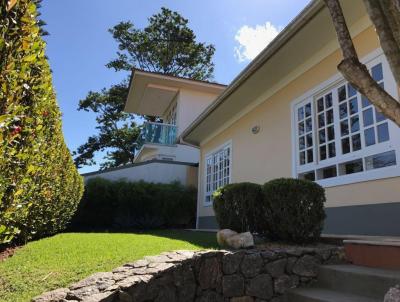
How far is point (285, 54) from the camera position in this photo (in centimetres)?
765

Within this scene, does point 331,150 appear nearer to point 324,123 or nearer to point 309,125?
point 324,123

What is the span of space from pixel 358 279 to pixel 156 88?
1577cm

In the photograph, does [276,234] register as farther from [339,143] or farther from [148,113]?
[148,113]

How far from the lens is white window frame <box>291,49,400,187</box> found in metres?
5.58

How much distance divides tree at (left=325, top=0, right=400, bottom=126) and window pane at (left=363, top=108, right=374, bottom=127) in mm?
3686

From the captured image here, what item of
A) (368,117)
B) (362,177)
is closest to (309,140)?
(368,117)

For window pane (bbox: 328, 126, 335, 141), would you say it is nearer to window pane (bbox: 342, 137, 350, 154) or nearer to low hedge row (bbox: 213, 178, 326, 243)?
window pane (bbox: 342, 137, 350, 154)

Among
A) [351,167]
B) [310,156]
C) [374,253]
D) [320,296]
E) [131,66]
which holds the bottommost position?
[320,296]

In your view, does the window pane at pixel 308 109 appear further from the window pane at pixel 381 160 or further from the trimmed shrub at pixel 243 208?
the trimmed shrub at pixel 243 208

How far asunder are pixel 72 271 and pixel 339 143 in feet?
16.2

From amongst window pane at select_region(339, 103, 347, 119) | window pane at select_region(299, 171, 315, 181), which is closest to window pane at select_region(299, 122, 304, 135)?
window pane at select_region(299, 171, 315, 181)

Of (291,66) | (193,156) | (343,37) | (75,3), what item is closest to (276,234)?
(343,37)

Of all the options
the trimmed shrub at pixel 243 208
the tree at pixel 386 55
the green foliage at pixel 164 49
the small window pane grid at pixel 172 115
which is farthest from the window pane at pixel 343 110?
the green foliage at pixel 164 49

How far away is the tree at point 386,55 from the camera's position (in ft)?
8.39
